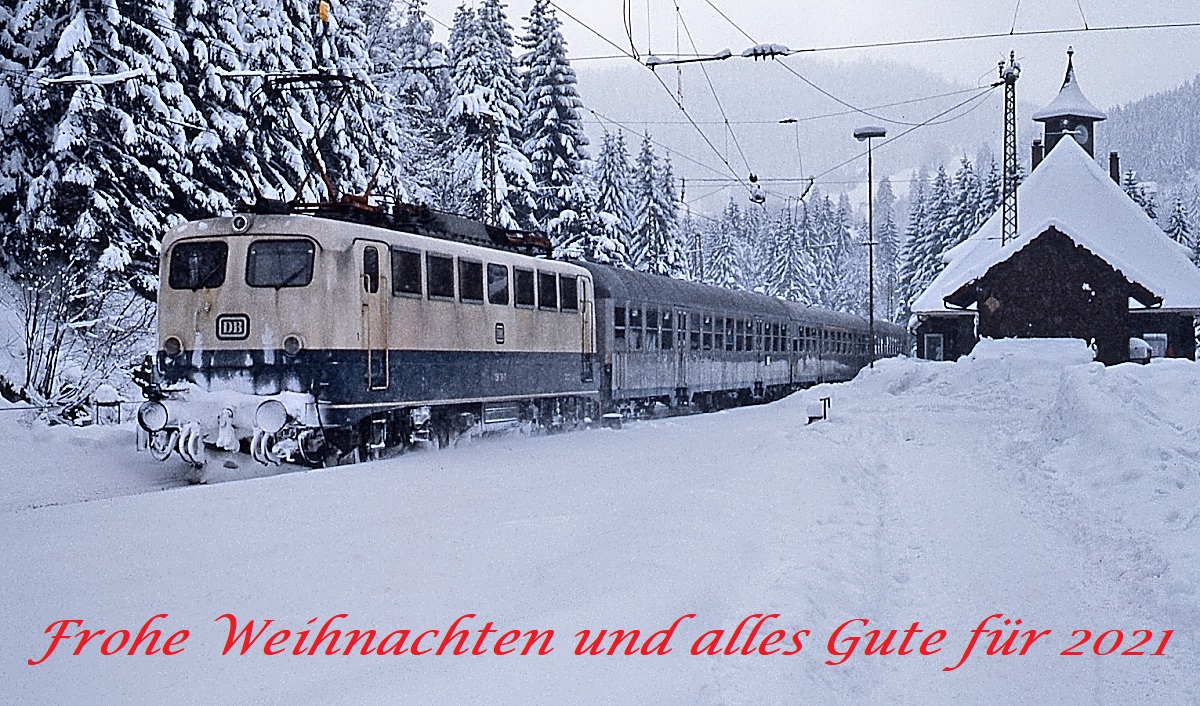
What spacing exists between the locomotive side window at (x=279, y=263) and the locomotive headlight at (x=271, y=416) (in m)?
1.57

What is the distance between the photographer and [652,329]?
25188 mm

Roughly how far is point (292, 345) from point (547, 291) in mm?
6680

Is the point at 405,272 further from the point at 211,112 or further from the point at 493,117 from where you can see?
the point at 493,117

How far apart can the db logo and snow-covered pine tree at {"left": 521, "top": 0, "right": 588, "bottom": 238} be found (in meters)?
26.6

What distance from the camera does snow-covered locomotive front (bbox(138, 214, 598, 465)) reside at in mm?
13133

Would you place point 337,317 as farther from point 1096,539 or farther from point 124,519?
point 1096,539

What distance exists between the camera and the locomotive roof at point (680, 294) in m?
22.8

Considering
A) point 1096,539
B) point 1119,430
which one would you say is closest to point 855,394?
point 1119,430

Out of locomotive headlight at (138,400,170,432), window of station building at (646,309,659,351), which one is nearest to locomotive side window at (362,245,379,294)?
locomotive headlight at (138,400,170,432)

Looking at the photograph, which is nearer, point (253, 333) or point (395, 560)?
point (395, 560)

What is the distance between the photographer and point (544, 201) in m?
40.1

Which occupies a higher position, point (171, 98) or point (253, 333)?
point (171, 98)

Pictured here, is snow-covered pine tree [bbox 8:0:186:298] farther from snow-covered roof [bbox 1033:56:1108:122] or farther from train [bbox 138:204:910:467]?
snow-covered roof [bbox 1033:56:1108:122]

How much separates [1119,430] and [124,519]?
1015cm
